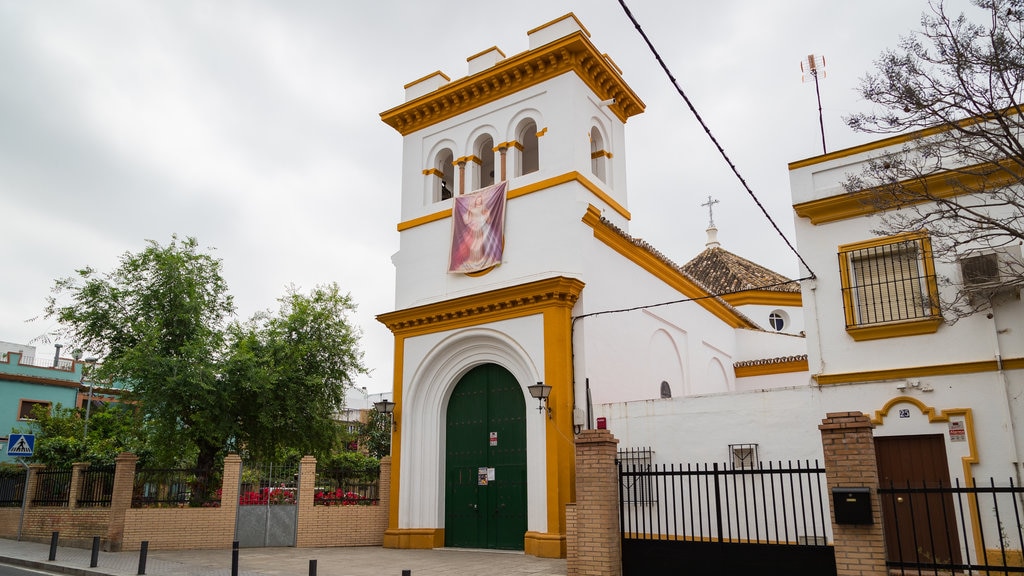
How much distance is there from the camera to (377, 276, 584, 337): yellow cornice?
55.1ft

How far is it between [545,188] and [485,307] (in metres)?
3.27

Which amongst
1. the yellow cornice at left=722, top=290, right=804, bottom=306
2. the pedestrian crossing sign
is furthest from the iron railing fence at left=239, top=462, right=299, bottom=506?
the yellow cornice at left=722, top=290, right=804, bottom=306

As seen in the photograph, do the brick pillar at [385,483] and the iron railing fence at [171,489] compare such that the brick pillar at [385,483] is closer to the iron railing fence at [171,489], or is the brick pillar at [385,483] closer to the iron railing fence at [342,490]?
the iron railing fence at [342,490]

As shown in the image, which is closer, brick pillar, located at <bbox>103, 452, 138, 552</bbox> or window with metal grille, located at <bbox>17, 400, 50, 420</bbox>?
brick pillar, located at <bbox>103, 452, 138, 552</bbox>

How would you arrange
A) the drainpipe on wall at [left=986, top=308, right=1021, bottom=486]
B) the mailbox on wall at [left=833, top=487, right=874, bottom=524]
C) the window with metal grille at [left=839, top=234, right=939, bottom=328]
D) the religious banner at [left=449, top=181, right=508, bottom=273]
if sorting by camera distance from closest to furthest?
1. the mailbox on wall at [left=833, top=487, right=874, bottom=524]
2. the drainpipe on wall at [left=986, top=308, right=1021, bottom=486]
3. the window with metal grille at [left=839, top=234, right=939, bottom=328]
4. the religious banner at [left=449, top=181, right=508, bottom=273]

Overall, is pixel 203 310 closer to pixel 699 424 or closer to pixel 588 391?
pixel 588 391

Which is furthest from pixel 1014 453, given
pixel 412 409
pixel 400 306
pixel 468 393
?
pixel 400 306

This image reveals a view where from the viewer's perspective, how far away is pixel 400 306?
65.8 feet

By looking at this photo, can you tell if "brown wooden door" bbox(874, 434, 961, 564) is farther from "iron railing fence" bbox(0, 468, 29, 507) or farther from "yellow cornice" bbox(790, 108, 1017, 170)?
"iron railing fence" bbox(0, 468, 29, 507)

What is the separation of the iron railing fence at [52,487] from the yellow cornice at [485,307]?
361 inches

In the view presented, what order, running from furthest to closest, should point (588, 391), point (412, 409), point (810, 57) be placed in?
point (412, 409), point (810, 57), point (588, 391)

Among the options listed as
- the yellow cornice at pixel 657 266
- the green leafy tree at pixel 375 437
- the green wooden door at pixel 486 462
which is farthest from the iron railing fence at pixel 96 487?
the green leafy tree at pixel 375 437

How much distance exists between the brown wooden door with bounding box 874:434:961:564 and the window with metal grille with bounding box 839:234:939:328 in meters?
2.23

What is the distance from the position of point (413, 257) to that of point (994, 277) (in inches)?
523
